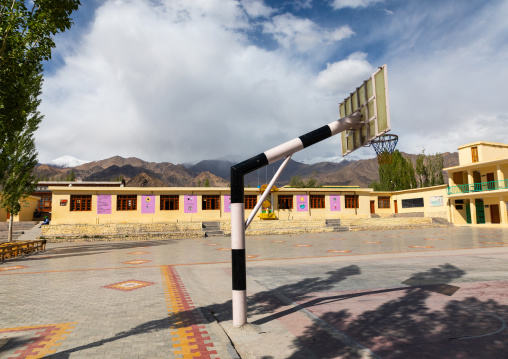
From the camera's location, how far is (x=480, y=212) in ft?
120

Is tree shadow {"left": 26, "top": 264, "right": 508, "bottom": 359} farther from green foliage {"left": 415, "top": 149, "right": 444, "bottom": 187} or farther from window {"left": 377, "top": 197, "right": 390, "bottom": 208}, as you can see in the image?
green foliage {"left": 415, "top": 149, "right": 444, "bottom": 187}

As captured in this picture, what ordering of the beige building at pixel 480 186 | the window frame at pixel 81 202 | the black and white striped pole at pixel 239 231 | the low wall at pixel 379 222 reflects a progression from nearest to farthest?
the black and white striped pole at pixel 239 231
the window frame at pixel 81 202
the beige building at pixel 480 186
the low wall at pixel 379 222

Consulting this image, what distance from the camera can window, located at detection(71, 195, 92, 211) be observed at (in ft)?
102

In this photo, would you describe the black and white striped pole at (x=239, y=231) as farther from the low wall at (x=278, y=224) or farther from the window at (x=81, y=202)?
the window at (x=81, y=202)

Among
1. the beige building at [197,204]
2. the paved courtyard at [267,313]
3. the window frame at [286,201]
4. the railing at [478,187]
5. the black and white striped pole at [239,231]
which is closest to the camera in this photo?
the paved courtyard at [267,313]

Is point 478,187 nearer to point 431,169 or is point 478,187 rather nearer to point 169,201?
point 431,169

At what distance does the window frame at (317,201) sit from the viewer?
3741 centimetres

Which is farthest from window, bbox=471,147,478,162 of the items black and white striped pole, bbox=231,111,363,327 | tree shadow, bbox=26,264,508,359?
black and white striped pole, bbox=231,111,363,327

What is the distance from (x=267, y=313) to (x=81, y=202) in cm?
3053

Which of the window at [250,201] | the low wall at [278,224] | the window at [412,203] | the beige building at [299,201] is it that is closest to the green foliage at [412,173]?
the window at [412,203]

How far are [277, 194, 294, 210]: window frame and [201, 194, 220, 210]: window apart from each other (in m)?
6.93

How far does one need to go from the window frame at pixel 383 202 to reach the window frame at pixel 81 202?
37.5 meters

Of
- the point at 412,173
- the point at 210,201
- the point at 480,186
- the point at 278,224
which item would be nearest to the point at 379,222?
the point at 278,224

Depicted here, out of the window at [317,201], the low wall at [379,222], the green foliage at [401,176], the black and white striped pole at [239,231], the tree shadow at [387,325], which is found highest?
the green foliage at [401,176]
